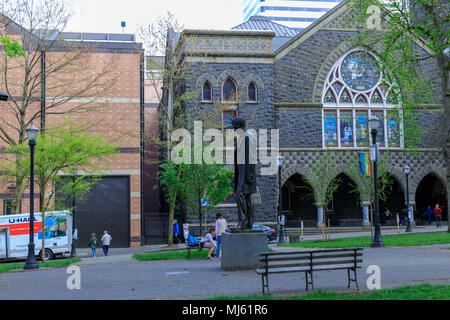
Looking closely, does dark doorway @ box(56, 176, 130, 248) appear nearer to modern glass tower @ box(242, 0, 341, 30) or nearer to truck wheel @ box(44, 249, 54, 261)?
truck wheel @ box(44, 249, 54, 261)

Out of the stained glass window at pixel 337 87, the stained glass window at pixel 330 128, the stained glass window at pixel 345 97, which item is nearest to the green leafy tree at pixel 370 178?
the stained glass window at pixel 330 128

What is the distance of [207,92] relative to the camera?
104 feet

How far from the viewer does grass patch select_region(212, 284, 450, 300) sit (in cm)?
779

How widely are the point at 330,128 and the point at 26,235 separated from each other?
20.3 metres

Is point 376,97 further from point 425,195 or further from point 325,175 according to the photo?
point 425,195

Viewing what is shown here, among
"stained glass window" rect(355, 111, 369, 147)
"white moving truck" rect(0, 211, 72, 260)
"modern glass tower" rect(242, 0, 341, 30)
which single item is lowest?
"white moving truck" rect(0, 211, 72, 260)

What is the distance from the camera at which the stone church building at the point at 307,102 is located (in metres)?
31.6

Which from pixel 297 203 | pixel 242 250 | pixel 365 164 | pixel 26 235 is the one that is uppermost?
pixel 365 164

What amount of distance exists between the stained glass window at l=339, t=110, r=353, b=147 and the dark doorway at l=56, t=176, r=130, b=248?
15.0 m

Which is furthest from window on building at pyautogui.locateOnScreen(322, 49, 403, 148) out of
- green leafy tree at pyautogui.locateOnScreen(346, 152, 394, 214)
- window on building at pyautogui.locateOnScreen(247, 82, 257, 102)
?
window on building at pyautogui.locateOnScreen(247, 82, 257, 102)

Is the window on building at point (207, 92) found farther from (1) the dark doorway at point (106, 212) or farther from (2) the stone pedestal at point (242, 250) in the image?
(2) the stone pedestal at point (242, 250)

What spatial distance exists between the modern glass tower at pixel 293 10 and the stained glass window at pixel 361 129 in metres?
84.6

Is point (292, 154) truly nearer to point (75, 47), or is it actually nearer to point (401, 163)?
point (401, 163)

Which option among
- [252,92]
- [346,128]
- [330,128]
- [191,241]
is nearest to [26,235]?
[191,241]
